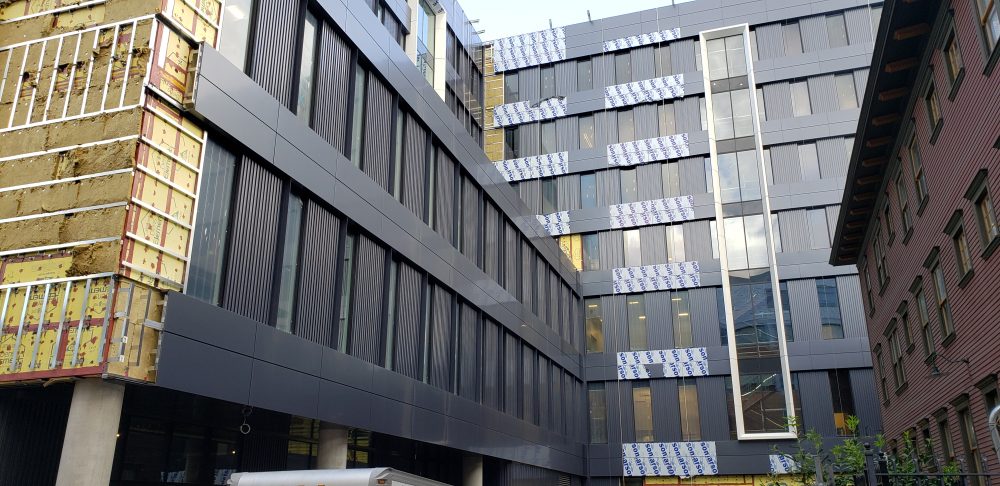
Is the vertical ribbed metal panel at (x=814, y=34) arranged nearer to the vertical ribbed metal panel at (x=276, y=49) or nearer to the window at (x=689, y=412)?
the window at (x=689, y=412)

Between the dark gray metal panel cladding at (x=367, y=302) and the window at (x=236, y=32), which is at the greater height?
the window at (x=236, y=32)

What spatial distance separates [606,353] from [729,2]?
2232cm

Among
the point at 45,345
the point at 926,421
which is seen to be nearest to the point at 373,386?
the point at 45,345

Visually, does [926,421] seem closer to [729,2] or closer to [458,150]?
[458,150]

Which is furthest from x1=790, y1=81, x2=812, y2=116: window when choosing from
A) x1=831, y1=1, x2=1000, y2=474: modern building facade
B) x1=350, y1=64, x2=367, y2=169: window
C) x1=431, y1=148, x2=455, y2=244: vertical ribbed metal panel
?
x1=350, y1=64, x2=367, y2=169: window

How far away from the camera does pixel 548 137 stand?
53594mm

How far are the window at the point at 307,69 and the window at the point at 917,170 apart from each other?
15984 millimetres

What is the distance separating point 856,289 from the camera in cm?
4416

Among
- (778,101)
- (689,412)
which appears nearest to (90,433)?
(689,412)

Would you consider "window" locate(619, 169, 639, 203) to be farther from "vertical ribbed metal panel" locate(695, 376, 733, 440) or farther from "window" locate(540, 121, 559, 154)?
"vertical ribbed metal panel" locate(695, 376, 733, 440)

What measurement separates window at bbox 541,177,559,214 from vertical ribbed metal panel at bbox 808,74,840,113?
15.6 m

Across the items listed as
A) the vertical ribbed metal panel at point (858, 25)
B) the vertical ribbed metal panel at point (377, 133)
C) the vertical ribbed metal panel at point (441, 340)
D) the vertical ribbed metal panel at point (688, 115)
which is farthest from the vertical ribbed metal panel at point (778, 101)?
the vertical ribbed metal panel at point (377, 133)

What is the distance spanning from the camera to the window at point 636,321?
4809 centimetres

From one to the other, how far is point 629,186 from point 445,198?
23084mm
